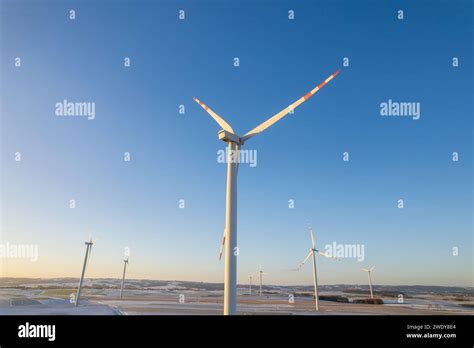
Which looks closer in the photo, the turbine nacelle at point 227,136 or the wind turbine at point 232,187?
the wind turbine at point 232,187

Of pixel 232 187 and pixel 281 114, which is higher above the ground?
pixel 281 114

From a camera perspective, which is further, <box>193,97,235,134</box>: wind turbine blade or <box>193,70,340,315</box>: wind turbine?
<box>193,97,235,134</box>: wind turbine blade

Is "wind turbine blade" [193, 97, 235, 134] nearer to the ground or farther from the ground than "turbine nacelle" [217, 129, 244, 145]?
farther from the ground

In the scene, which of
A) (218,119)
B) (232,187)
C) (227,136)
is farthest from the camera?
(218,119)

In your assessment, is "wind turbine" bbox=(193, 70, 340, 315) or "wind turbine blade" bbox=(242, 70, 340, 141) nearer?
"wind turbine" bbox=(193, 70, 340, 315)

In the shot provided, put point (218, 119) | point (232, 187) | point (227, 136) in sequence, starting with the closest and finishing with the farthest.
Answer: point (232, 187) < point (227, 136) < point (218, 119)

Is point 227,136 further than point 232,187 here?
Yes

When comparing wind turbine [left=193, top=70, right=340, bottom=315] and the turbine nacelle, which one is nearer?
wind turbine [left=193, top=70, right=340, bottom=315]

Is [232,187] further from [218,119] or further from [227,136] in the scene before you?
[218,119]

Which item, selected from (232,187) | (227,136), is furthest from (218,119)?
(232,187)
